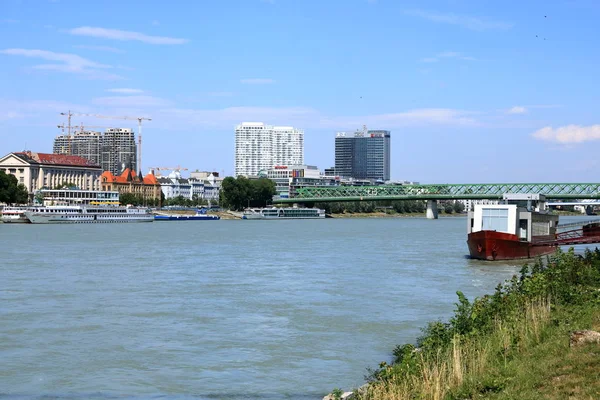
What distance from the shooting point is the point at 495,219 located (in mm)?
50062

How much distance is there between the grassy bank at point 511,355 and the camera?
1187cm

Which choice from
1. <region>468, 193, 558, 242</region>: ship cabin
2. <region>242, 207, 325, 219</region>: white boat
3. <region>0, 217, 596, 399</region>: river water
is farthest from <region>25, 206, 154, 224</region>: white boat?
<region>468, 193, 558, 242</region>: ship cabin

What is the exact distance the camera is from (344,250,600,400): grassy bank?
38.9 feet

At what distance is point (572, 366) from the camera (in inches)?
482

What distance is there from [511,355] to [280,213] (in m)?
157

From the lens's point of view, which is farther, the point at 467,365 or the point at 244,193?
the point at 244,193

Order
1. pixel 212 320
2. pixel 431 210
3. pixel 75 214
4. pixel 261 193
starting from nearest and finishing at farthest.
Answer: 1. pixel 212 320
2. pixel 75 214
3. pixel 431 210
4. pixel 261 193

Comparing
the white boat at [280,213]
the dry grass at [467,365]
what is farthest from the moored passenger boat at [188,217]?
the dry grass at [467,365]

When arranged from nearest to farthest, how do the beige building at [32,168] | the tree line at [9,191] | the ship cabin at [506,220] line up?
the ship cabin at [506,220] → the tree line at [9,191] → the beige building at [32,168]

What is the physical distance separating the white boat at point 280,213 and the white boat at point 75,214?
38.4 metres

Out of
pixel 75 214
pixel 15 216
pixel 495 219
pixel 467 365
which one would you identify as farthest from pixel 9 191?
pixel 467 365

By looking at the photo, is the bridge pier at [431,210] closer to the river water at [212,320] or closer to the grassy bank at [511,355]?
the river water at [212,320]

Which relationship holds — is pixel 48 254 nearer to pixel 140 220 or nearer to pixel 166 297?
pixel 166 297

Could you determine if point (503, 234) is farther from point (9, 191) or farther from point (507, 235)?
point (9, 191)
